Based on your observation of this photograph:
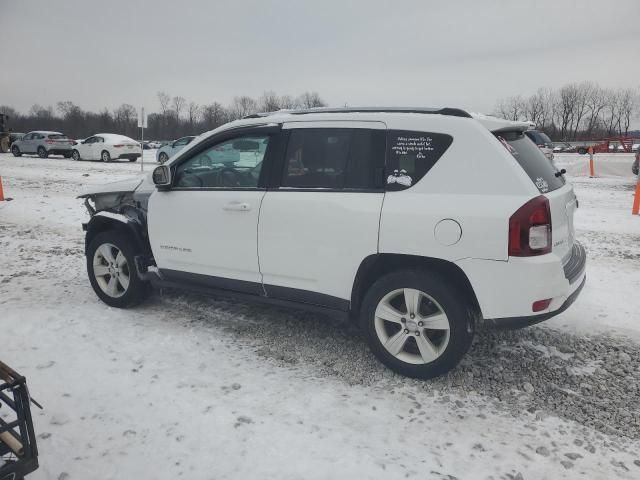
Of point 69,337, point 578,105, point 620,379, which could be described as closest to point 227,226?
point 69,337

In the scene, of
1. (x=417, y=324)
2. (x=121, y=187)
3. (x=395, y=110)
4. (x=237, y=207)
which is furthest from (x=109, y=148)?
(x=417, y=324)

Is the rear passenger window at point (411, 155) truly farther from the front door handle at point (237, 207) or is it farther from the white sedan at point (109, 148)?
the white sedan at point (109, 148)

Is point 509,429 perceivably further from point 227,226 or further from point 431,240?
point 227,226

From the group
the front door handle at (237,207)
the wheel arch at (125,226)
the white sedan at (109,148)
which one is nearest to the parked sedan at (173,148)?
the white sedan at (109,148)

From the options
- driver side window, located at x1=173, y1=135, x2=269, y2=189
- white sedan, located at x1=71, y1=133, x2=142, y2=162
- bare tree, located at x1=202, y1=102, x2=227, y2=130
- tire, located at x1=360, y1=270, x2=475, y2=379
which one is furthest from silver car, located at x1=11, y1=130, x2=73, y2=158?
bare tree, located at x1=202, y1=102, x2=227, y2=130

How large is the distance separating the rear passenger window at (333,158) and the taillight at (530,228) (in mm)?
1026

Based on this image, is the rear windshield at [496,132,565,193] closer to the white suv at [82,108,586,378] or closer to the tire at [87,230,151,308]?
the white suv at [82,108,586,378]

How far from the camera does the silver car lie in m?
27.9

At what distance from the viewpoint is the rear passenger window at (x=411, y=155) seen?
3420 mm

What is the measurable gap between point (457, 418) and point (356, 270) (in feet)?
3.96

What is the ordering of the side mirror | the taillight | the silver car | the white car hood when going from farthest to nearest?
the silver car
the white car hood
the side mirror
the taillight

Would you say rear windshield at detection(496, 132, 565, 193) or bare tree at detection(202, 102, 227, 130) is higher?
bare tree at detection(202, 102, 227, 130)

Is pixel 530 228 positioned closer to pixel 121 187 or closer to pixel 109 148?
pixel 121 187

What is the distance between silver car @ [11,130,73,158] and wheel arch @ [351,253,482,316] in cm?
2918
